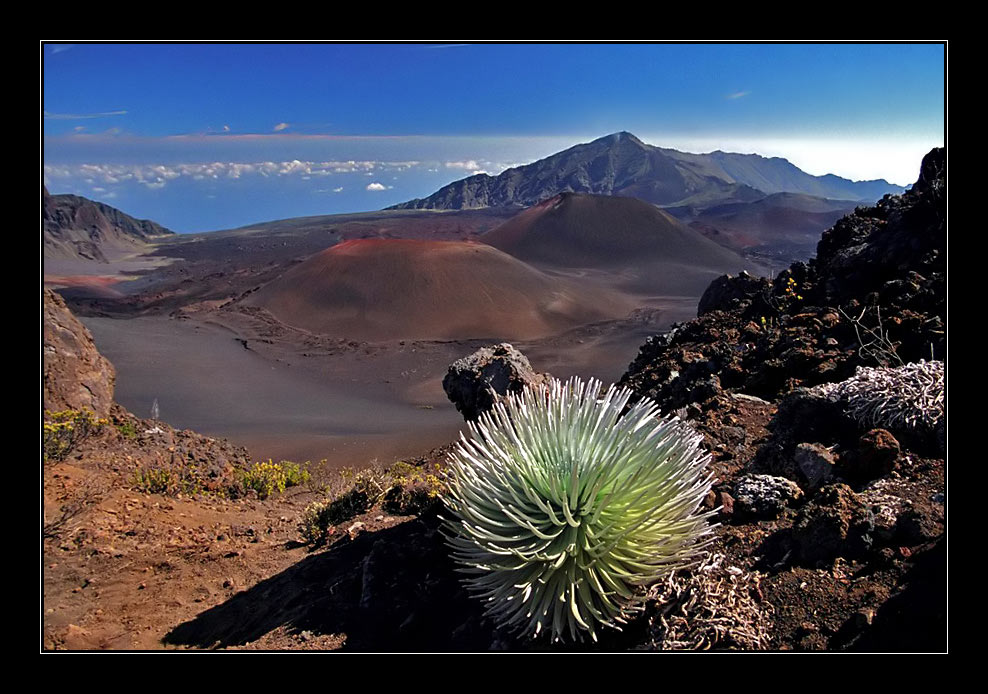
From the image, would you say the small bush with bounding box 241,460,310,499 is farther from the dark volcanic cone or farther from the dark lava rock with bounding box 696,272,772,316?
the dark volcanic cone

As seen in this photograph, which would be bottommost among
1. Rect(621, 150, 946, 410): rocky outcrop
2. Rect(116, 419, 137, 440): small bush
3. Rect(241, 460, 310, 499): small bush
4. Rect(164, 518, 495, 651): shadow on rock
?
Rect(241, 460, 310, 499): small bush

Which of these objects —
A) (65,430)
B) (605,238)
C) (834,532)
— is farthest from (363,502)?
(605,238)

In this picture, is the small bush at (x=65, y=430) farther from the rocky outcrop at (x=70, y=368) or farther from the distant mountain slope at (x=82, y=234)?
the distant mountain slope at (x=82, y=234)

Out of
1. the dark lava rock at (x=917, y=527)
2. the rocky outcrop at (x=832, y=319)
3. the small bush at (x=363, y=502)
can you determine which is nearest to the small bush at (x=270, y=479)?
the small bush at (x=363, y=502)

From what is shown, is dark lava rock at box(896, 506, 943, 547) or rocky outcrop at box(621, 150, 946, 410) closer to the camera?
dark lava rock at box(896, 506, 943, 547)

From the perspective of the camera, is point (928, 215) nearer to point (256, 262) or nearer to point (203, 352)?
point (203, 352)

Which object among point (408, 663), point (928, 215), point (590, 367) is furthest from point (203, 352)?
point (408, 663)

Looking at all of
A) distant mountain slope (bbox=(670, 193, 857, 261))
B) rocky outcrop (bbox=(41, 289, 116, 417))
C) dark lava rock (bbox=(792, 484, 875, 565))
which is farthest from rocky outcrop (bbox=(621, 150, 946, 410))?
distant mountain slope (bbox=(670, 193, 857, 261))

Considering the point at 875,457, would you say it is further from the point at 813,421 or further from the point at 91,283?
the point at 91,283
